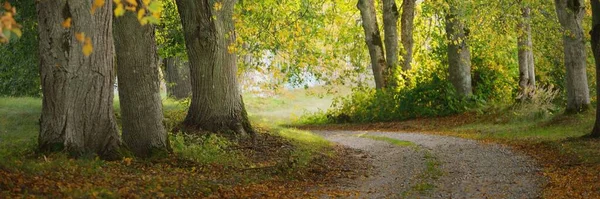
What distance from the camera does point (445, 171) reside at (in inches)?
582

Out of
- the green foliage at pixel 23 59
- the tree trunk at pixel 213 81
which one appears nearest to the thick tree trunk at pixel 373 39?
the green foliage at pixel 23 59

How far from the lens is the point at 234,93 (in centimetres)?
1872

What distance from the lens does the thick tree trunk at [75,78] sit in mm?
11984

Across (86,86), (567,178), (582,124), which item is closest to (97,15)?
(86,86)

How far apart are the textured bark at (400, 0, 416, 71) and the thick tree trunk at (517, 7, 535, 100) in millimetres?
6456

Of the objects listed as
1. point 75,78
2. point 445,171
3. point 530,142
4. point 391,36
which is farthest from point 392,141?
point 391,36

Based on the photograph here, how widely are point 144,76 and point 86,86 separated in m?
2.02

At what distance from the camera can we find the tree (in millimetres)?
32938

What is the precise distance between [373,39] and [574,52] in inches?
495

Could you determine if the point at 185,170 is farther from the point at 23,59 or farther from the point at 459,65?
the point at 459,65

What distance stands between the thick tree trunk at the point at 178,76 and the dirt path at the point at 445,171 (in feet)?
43.9

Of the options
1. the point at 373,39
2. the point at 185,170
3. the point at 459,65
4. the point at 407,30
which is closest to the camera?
the point at 185,170

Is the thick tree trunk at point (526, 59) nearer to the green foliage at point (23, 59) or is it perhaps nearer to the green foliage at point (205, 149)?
the green foliage at point (205, 149)

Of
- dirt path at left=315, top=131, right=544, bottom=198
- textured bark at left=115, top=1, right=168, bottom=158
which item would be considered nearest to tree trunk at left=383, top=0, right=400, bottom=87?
dirt path at left=315, top=131, right=544, bottom=198
